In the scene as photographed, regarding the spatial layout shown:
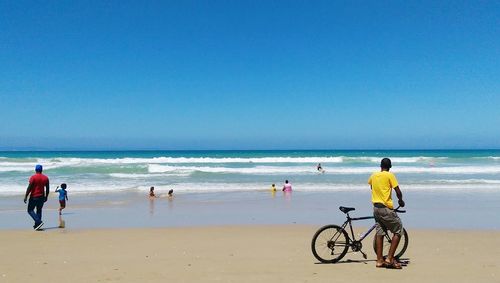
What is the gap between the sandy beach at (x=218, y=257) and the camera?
6098mm

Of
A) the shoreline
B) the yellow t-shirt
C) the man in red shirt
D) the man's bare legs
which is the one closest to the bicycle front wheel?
the man's bare legs

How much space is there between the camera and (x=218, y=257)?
7363mm

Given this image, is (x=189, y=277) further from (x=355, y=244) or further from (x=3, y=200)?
(x=3, y=200)

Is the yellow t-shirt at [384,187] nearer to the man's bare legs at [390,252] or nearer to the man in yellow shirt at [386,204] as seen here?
the man in yellow shirt at [386,204]

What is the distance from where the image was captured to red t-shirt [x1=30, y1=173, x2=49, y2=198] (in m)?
10.5

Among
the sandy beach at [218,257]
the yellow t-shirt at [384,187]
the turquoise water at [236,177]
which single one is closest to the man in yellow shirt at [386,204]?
the yellow t-shirt at [384,187]

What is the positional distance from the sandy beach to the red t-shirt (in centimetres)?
94

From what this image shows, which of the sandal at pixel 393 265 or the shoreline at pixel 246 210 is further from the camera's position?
the shoreline at pixel 246 210

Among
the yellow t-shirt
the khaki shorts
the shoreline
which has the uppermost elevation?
the yellow t-shirt

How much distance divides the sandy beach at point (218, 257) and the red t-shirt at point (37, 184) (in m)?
0.94

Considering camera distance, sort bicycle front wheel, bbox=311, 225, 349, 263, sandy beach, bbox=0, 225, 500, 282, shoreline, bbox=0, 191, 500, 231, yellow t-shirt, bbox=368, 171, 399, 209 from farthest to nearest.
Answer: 1. shoreline, bbox=0, 191, 500, 231
2. bicycle front wheel, bbox=311, 225, 349, 263
3. yellow t-shirt, bbox=368, 171, 399, 209
4. sandy beach, bbox=0, 225, 500, 282

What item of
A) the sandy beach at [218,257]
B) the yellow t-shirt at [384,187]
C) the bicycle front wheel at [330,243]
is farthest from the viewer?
the bicycle front wheel at [330,243]

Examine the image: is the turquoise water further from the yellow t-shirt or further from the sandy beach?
the yellow t-shirt

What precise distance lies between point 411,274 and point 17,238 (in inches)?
308
